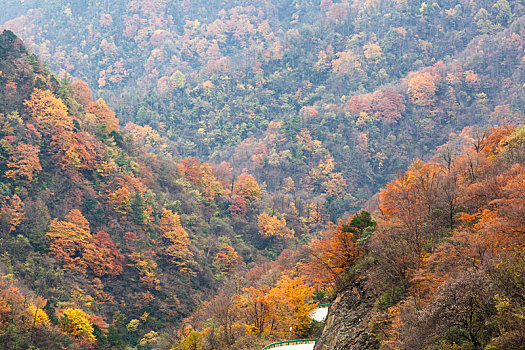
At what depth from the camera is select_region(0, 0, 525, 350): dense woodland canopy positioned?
27.6 metres

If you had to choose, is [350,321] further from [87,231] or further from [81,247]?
[87,231]

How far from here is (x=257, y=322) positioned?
51.2 m

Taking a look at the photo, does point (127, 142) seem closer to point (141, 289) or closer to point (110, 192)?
point (110, 192)

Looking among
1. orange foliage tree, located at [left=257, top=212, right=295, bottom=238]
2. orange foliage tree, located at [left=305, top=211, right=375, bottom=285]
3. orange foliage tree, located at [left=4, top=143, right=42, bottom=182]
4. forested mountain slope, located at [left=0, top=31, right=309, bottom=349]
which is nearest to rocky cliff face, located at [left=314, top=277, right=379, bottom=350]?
orange foliage tree, located at [left=305, top=211, right=375, bottom=285]

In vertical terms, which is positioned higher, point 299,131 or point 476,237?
point 299,131

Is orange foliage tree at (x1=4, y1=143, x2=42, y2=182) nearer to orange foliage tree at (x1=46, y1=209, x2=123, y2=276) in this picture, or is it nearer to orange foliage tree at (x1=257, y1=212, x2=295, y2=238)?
orange foliage tree at (x1=46, y1=209, x2=123, y2=276)

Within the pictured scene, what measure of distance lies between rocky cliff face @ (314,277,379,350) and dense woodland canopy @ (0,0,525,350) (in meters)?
1.29

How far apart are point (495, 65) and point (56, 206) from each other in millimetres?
139266

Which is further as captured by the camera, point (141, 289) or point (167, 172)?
point (167, 172)

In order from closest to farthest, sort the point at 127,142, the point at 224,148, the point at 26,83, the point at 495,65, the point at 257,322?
the point at 257,322 < the point at 26,83 < the point at 127,142 < the point at 495,65 < the point at 224,148

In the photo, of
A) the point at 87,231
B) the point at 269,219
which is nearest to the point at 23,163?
the point at 87,231

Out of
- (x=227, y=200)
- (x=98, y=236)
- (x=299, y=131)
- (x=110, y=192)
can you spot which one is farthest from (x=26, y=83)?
(x=299, y=131)

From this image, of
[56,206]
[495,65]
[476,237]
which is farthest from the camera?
[495,65]

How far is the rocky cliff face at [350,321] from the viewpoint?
30.6 metres
